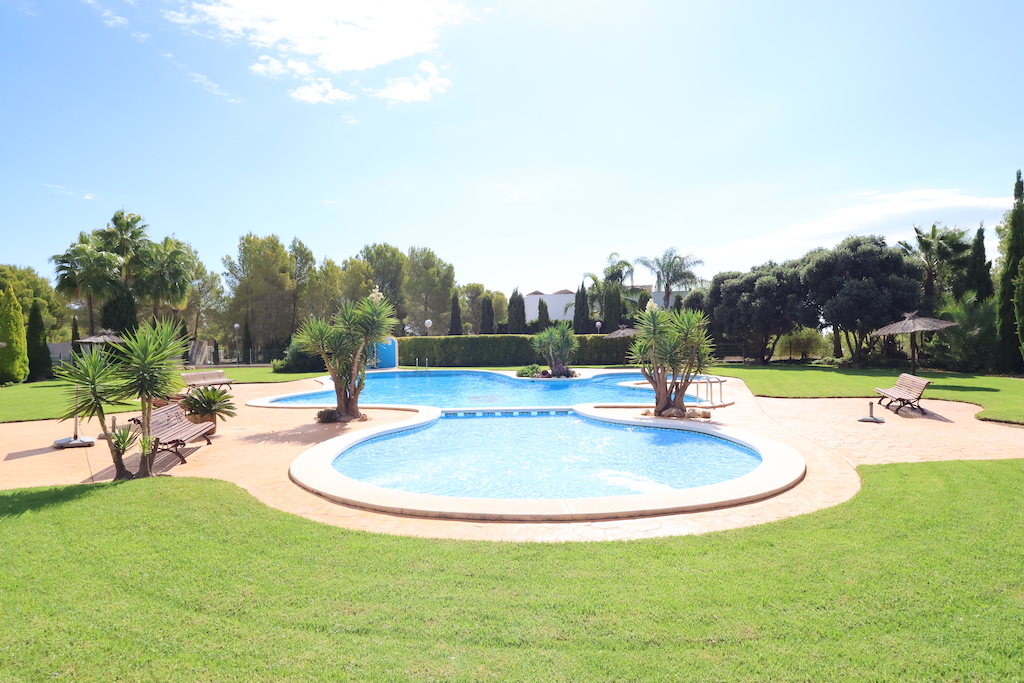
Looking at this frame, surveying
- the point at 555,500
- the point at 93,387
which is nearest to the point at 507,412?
the point at 555,500

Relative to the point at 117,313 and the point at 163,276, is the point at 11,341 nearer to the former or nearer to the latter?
the point at 117,313

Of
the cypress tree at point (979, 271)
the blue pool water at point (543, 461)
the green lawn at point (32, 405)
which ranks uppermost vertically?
the cypress tree at point (979, 271)

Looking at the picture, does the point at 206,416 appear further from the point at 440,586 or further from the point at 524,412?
the point at 440,586

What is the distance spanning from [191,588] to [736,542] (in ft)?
14.7

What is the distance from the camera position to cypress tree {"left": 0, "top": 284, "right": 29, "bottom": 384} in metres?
25.1

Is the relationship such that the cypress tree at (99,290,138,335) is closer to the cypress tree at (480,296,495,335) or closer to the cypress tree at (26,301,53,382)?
the cypress tree at (26,301,53,382)

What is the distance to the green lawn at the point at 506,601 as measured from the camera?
290 cm

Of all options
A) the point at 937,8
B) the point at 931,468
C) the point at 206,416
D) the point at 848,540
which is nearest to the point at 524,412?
the point at 206,416

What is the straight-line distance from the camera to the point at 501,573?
13.6 ft

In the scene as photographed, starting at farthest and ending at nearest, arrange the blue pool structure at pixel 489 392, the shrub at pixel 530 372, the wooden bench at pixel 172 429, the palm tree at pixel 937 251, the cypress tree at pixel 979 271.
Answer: the palm tree at pixel 937 251 < the cypress tree at pixel 979 271 < the shrub at pixel 530 372 < the blue pool structure at pixel 489 392 < the wooden bench at pixel 172 429

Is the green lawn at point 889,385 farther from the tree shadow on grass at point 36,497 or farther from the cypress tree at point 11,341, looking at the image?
the cypress tree at point 11,341

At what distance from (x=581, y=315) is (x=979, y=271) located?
939 inches

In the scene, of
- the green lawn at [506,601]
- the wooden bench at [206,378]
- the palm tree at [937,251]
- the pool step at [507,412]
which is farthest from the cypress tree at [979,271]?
the wooden bench at [206,378]

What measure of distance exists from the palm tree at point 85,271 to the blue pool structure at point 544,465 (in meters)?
18.9
